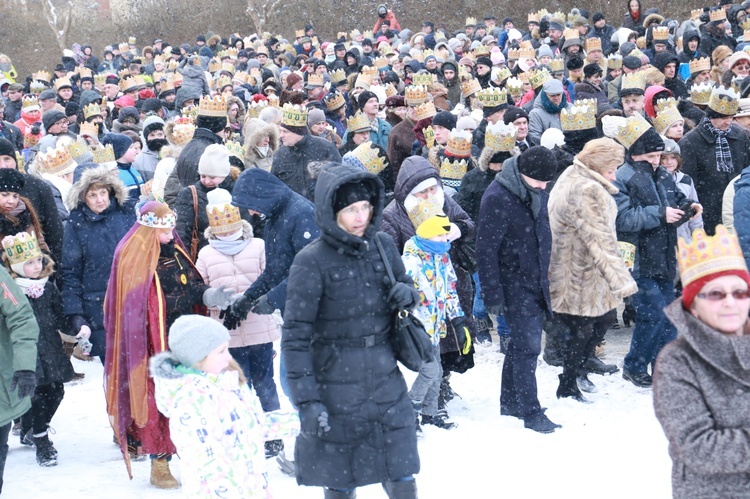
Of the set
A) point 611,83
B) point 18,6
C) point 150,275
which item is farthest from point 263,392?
point 18,6

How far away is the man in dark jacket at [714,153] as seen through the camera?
8586 mm

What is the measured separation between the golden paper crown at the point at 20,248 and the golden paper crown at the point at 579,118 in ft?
15.3

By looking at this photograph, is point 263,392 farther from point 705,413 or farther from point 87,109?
point 87,109

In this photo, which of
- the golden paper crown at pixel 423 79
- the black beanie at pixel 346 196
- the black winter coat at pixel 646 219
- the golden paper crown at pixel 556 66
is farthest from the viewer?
the golden paper crown at pixel 556 66

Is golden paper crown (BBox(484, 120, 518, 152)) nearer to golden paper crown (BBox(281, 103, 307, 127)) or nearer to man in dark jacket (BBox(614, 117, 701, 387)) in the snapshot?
man in dark jacket (BBox(614, 117, 701, 387))

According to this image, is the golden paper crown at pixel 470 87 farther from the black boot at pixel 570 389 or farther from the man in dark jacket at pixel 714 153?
the black boot at pixel 570 389

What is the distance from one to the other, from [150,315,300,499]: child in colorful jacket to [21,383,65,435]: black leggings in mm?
2356

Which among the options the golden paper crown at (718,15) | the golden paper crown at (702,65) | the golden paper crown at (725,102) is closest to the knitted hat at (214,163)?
the golden paper crown at (725,102)

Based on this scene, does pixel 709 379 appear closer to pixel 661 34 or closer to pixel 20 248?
pixel 20 248

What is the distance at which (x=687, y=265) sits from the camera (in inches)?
121

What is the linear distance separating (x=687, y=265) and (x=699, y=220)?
15.5ft

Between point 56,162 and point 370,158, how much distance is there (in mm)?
2796

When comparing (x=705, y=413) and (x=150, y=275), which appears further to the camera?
(x=150, y=275)

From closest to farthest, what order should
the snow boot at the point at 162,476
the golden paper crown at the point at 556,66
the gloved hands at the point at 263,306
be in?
the gloved hands at the point at 263,306 → the snow boot at the point at 162,476 → the golden paper crown at the point at 556,66
